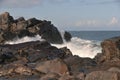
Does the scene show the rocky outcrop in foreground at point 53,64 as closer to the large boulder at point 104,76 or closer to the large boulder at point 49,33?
the large boulder at point 104,76

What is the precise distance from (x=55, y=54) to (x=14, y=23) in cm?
2436

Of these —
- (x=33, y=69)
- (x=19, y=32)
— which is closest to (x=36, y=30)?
(x=19, y=32)

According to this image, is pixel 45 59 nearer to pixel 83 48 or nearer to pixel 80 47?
pixel 83 48

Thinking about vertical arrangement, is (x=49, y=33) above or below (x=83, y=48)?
above

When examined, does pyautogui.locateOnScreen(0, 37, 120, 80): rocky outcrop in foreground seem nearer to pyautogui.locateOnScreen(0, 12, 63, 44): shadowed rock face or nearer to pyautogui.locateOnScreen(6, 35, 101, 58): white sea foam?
pyautogui.locateOnScreen(6, 35, 101, 58): white sea foam

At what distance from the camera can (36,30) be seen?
84875 millimetres

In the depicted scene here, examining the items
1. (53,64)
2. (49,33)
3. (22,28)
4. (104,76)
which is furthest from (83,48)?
(104,76)

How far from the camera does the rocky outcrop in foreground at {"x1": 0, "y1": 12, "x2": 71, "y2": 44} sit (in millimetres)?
83625

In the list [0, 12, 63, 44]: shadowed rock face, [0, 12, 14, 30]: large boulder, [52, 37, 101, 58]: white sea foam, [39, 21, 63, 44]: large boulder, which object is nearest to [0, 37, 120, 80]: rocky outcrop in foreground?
[52, 37, 101, 58]: white sea foam

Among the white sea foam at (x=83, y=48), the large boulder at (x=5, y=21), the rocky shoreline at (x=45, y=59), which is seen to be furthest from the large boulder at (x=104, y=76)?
the large boulder at (x=5, y=21)

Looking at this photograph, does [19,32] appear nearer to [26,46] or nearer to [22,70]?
[26,46]

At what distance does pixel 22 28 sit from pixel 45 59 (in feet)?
94.1

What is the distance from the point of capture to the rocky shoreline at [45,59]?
123ft

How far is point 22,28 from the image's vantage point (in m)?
84.1
